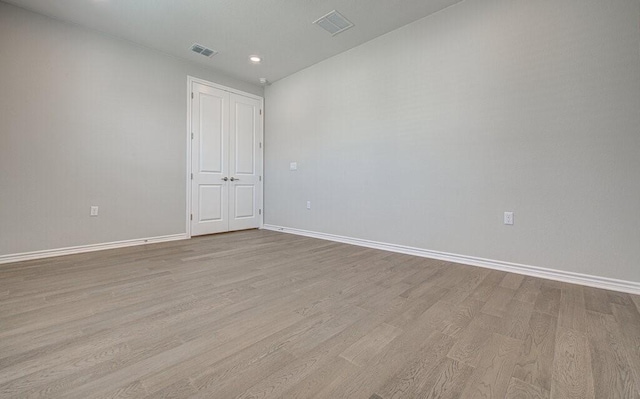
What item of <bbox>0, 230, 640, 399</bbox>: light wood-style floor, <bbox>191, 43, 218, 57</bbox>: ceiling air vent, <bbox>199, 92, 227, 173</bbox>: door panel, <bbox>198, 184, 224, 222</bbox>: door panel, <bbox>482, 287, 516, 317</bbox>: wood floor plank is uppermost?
<bbox>191, 43, 218, 57</bbox>: ceiling air vent

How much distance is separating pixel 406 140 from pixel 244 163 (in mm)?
2831

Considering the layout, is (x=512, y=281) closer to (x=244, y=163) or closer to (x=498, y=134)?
(x=498, y=134)

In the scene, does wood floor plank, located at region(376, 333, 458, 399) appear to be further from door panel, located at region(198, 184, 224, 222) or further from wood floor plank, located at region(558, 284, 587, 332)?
door panel, located at region(198, 184, 224, 222)

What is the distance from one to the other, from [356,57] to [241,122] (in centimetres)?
220

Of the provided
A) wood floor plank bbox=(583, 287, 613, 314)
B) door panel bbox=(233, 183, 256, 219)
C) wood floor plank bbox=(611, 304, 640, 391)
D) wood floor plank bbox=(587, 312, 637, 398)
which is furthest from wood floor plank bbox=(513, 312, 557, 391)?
door panel bbox=(233, 183, 256, 219)

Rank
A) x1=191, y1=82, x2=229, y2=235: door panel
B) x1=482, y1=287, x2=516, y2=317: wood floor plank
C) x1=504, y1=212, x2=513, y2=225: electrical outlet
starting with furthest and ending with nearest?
x1=191, y1=82, x2=229, y2=235: door panel → x1=504, y1=212, x2=513, y2=225: electrical outlet → x1=482, y1=287, x2=516, y2=317: wood floor plank

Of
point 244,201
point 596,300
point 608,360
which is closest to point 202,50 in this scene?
point 244,201

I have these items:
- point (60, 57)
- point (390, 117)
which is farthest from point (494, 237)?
point (60, 57)

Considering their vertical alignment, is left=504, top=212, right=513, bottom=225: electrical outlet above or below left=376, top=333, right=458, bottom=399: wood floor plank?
above

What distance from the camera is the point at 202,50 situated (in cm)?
360

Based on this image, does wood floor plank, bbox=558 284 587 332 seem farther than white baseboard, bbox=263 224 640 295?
No

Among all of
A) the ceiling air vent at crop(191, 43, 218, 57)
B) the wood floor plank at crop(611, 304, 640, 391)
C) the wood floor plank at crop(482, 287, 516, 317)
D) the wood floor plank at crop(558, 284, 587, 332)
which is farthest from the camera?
the ceiling air vent at crop(191, 43, 218, 57)

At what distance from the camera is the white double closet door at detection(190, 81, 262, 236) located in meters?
4.07

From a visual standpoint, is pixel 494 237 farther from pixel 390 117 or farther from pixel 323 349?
pixel 323 349
